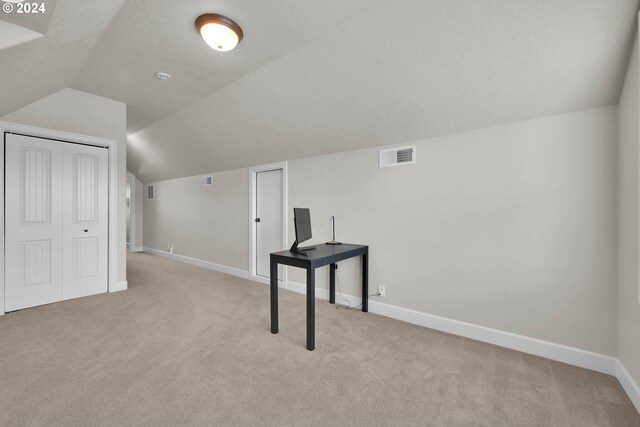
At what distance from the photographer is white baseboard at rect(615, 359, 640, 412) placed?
1.65m

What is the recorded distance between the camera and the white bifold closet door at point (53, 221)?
3.12m

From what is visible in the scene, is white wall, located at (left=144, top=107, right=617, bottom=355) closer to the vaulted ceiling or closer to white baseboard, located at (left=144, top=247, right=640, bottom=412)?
white baseboard, located at (left=144, top=247, right=640, bottom=412)

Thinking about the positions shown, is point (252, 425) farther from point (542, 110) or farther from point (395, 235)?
point (542, 110)

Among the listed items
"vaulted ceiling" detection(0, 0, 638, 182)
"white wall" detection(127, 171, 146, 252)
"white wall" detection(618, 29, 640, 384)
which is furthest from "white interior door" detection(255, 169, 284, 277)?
"white wall" detection(127, 171, 146, 252)

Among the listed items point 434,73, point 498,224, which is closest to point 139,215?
point 434,73

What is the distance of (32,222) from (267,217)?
2.86m

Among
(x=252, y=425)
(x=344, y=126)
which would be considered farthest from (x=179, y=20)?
(x=252, y=425)

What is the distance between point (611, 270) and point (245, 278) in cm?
450

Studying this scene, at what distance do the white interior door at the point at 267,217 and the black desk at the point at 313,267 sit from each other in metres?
1.31

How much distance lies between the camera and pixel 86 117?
142 inches

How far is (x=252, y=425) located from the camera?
1509 mm

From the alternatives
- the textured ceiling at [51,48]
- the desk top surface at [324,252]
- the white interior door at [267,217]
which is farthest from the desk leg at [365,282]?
the textured ceiling at [51,48]

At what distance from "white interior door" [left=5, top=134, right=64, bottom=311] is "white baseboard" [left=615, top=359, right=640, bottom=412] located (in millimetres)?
5562

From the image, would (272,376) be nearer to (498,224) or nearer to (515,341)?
(515,341)
